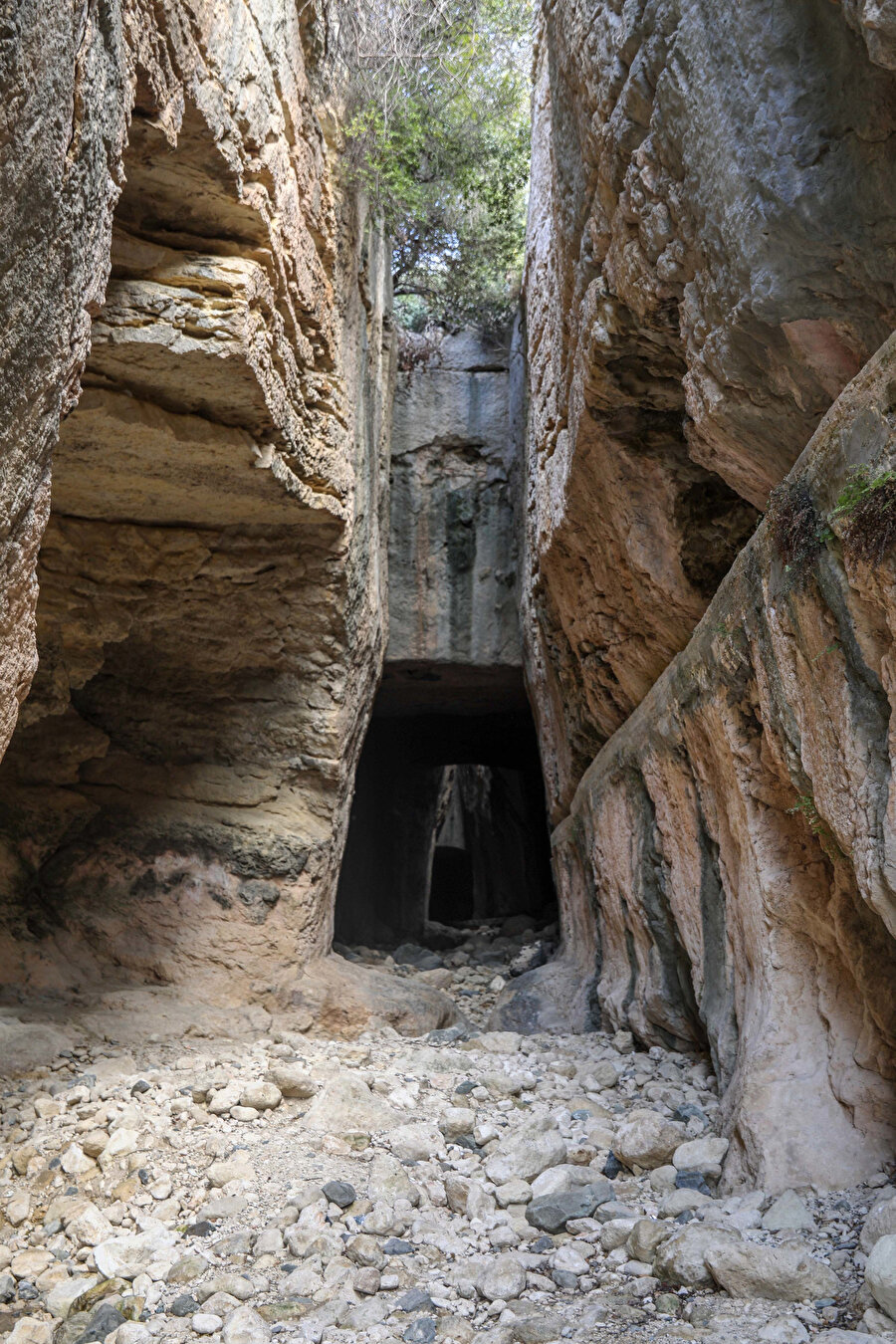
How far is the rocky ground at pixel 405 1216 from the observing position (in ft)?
7.12

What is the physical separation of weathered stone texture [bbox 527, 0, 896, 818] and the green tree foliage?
2.60 feet

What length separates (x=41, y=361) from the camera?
2107 millimetres

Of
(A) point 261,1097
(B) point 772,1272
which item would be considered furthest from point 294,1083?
(B) point 772,1272

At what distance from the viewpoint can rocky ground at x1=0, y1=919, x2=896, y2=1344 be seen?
7.12 ft

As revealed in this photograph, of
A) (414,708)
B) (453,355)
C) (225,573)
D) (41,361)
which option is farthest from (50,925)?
(453,355)

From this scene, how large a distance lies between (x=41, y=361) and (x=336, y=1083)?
111 inches

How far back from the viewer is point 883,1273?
1938 mm

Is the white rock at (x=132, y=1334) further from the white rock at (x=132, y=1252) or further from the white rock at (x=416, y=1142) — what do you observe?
the white rock at (x=416, y=1142)

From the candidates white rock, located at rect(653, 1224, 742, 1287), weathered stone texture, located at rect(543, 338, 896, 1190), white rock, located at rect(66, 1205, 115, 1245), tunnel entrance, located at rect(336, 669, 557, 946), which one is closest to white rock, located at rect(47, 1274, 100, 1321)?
white rock, located at rect(66, 1205, 115, 1245)

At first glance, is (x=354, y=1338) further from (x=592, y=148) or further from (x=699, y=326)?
(x=592, y=148)

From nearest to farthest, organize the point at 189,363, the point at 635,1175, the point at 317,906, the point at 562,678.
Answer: the point at 635,1175, the point at 189,363, the point at 317,906, the point at 562,678

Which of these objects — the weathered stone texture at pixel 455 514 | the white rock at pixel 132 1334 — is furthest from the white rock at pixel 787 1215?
the weathered stone texture at pixel 455 514

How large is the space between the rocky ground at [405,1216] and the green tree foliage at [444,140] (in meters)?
4.99

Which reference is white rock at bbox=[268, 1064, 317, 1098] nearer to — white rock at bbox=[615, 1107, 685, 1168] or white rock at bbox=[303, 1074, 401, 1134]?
white rock at bbox=[303, 1074, 401, 1134]
